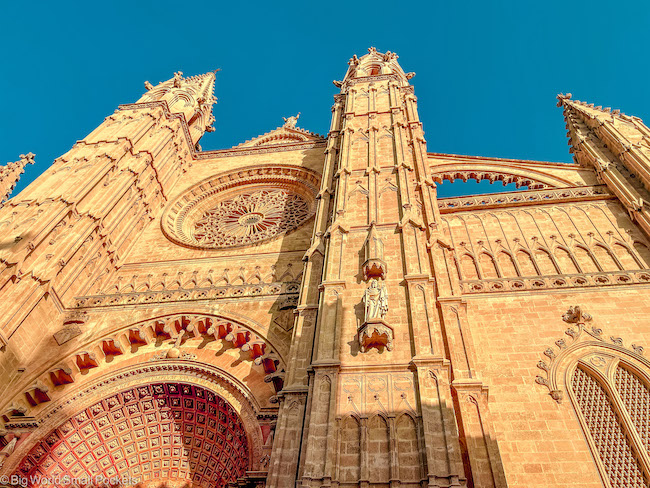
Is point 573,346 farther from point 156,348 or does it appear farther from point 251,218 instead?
point 251,218

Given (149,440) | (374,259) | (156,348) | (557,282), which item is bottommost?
(149,440)

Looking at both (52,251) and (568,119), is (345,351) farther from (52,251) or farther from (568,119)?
(568,119)

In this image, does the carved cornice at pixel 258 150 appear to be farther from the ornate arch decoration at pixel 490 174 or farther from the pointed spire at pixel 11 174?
the pointed spire at pixel 11 174

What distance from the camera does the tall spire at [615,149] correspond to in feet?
40.2

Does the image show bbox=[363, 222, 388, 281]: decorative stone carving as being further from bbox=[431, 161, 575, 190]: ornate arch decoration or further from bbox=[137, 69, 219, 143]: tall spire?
bbox=[137, 69, 219, 143]: tall spire

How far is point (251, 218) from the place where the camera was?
16.6 meters

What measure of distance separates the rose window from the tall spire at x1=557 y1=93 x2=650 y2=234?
856 centimetres

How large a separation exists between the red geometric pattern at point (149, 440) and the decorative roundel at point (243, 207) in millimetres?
5429

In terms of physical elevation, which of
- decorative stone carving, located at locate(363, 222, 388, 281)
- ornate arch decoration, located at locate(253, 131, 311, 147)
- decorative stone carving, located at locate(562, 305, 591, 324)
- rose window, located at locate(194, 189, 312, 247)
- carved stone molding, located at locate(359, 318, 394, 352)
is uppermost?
ornate arch decoration, located at locate(253, 131, 311, 147)

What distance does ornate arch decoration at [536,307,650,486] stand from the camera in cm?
729

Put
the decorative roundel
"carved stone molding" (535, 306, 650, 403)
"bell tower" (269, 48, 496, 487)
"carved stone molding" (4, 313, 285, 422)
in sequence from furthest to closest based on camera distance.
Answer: the decorative roundel
"carved stone molding" (4, 313, 285, 422)
"carved stone molding" (535, 306, 650, 403)
"bell tower" (269, 48, 496, 487)

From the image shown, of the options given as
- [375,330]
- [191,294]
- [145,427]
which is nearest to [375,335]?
[375,330]

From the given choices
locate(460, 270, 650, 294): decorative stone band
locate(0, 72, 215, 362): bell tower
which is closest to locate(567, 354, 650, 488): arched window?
locate(460, 270, 650, 294): decorative stone band

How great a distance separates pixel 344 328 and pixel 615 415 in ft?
15.1
